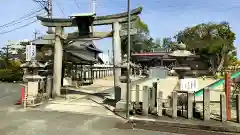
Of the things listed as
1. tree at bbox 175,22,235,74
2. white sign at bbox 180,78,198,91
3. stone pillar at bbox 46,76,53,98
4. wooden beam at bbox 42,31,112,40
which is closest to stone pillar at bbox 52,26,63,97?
stone pillar at bbox 46,76,53,98

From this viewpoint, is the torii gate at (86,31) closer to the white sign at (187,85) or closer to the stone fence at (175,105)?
the stone fence at (175,105)

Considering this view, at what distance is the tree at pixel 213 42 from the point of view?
3594 cm

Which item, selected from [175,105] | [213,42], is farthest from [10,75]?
[213,42]

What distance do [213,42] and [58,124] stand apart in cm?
3280

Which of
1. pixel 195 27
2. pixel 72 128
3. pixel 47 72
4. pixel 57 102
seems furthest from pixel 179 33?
pixel 72 128

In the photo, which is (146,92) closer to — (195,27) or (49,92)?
(49,92)

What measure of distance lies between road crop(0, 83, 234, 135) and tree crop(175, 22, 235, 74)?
3086cm

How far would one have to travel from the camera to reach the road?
799 cm

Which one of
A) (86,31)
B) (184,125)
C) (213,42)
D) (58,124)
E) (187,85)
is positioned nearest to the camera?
(184,125)

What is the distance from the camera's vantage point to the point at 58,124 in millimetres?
8945

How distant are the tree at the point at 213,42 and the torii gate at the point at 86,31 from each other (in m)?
26.6

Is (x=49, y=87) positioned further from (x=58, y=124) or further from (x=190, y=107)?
(x=190, y=107)

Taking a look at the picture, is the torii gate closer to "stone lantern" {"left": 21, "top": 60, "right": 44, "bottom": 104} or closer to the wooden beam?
the wooden beam

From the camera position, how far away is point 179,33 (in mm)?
49531
